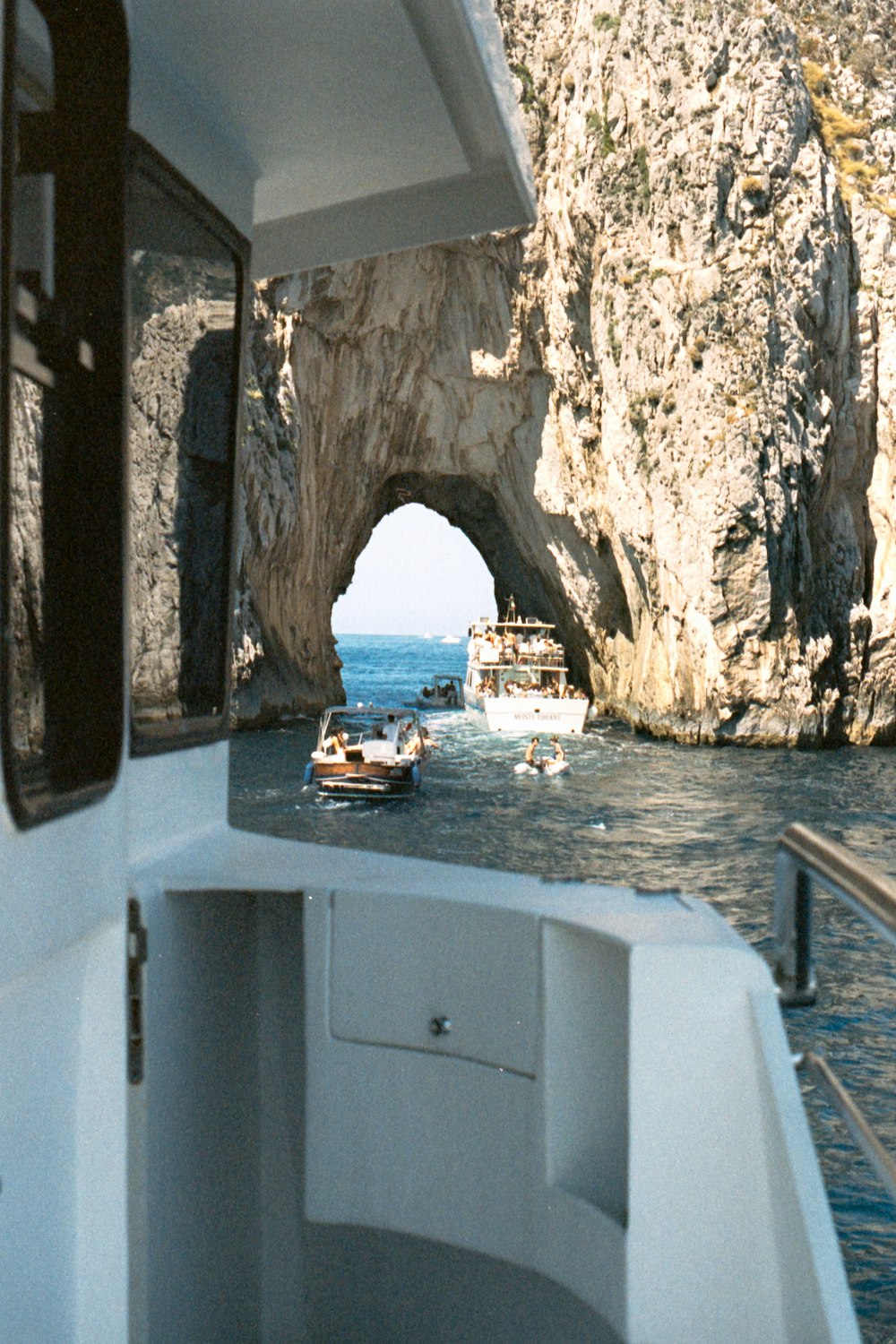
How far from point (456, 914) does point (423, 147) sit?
1867 mm

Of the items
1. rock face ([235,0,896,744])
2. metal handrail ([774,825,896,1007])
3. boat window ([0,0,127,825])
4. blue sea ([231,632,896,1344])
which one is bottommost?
blue sea ([231,632,896,1344])

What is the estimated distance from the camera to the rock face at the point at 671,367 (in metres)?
28.8

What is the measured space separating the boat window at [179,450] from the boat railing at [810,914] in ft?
3.77

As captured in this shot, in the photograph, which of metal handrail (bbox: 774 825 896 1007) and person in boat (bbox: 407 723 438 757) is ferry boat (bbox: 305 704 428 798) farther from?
metal handrail (bbox: 774 825 896 1007)

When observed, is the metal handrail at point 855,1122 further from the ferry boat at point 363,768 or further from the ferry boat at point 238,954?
the ferry boat at point 363,768

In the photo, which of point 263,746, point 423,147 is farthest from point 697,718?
point 423,147

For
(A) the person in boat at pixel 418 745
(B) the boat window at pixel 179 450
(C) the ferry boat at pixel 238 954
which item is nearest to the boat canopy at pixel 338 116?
(C) the ferry boat at pixel 238 954

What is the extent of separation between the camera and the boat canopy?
2.27 m

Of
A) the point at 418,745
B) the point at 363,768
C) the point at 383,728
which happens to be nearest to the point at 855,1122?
the point at 363,768

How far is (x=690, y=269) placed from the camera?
29.6 meters

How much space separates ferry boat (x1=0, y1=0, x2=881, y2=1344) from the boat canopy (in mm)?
12

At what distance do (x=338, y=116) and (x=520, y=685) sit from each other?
1310 inches

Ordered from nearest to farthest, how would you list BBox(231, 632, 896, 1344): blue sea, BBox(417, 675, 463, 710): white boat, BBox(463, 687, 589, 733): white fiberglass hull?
BBox(231, 632, 896, 1344): blue sea → BBox(463, 687, 589, 733): white fiberglass hull → BBox(417, 675, 463, 710): white boat

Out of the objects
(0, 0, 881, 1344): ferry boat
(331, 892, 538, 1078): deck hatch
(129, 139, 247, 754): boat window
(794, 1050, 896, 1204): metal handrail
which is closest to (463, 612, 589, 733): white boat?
(129, 139, 247, 754): boat window
